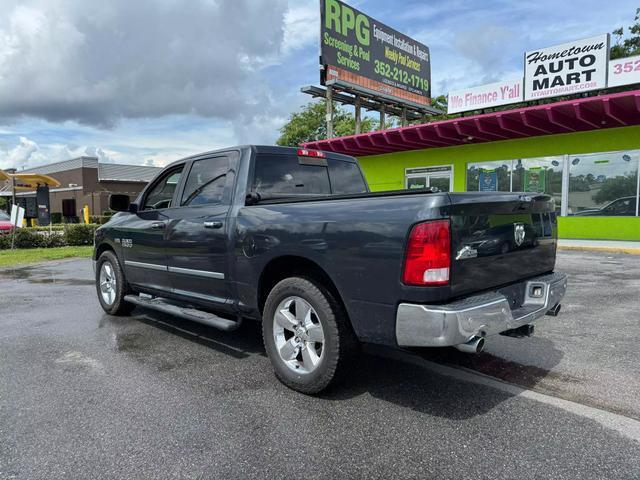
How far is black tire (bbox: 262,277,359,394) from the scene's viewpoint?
128 inches

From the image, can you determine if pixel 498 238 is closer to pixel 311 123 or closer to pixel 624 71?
pixel 624 71

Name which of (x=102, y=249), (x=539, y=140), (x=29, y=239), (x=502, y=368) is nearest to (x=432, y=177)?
(x=539, y=140)

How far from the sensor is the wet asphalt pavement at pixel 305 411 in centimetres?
259

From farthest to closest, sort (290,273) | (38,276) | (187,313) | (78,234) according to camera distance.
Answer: (78,234) < (38,276) < (187,313) < (290,273)

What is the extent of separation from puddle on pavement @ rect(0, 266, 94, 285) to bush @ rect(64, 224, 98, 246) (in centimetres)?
595

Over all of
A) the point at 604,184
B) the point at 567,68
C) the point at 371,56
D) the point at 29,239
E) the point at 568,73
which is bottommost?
the point at 29,239

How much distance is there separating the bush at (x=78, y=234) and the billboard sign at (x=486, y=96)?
14442mm

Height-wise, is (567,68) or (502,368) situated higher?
(567,68)

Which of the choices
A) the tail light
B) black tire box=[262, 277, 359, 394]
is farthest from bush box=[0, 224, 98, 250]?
the tail light

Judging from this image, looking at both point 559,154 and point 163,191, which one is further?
point 559,154

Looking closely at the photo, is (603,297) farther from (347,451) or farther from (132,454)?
(132,454)

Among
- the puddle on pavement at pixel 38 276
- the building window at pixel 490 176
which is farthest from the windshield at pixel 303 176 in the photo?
the building window at pixel 490 176

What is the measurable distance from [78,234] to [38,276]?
8059 mm

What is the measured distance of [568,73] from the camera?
1551cm
